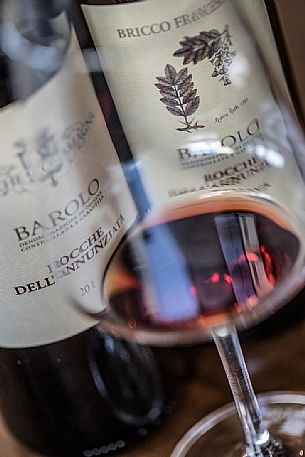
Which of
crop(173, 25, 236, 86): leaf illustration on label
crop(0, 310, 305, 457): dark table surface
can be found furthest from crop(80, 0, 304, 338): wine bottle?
crop(0, 310, 305, 457): dark table surface

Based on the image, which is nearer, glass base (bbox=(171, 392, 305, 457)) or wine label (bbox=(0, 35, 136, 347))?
wine label (bbox=(0, 35, 136, 347))

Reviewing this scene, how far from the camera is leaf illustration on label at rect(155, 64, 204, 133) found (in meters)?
0.57

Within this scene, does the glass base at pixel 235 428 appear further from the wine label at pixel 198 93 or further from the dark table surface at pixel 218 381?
the wine label at pixel 198 93

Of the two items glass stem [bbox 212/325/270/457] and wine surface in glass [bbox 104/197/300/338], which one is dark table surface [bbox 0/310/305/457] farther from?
wine surface in glass [bbox 104/197/300/338]

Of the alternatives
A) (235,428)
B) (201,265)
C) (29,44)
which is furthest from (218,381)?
(29,44)

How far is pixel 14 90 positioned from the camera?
540 millimetres

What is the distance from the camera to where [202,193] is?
1.91 ft

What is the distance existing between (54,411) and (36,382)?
23 mm

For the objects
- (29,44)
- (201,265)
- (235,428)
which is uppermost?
(29,44)

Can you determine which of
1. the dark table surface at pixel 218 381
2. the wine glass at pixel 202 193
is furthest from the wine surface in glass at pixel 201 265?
the dark table surface at pixel 218 381

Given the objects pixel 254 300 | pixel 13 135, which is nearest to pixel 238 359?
pixel 254 300

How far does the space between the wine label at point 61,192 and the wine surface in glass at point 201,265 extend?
0.05 ft

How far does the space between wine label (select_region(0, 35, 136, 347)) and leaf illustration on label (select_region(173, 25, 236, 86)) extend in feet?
0.18

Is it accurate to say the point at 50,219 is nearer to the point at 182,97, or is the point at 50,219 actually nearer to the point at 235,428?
the point at 182,97
